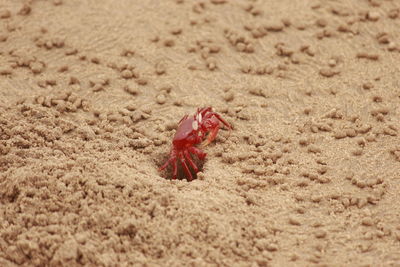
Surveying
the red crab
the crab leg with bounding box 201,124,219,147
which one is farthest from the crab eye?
the crab leg with bounding box 201,124,219,147

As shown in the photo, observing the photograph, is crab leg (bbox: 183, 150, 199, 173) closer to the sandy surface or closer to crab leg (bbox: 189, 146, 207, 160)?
crab leg (bbox: 189, 146, 207, 160)

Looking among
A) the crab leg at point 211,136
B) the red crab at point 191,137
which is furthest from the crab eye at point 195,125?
the crab leg at point 211,136

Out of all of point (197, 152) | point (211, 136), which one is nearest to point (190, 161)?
point (197, 152)

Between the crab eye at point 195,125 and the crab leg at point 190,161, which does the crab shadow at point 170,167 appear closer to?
the crab leg at point 190,161

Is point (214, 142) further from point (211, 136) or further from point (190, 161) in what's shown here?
point (190, 161)

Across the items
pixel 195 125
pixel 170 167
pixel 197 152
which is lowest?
pixel 170 167
